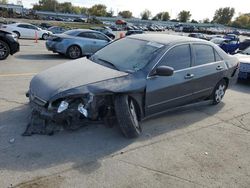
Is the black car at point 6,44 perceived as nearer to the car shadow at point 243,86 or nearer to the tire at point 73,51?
the tire at point 73,51

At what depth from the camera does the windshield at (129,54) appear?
5.03 metres

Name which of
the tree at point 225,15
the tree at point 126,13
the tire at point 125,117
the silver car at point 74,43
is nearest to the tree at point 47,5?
the tree at point 126,13

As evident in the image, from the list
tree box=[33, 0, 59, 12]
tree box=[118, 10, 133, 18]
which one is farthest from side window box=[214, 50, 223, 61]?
tree box=[118, 10, 133, 18]

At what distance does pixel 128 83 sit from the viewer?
15.2 feet

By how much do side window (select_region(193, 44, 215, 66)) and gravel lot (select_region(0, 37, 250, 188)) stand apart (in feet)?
3.79

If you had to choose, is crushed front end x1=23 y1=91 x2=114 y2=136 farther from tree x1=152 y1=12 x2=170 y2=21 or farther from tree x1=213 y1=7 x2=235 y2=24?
tree x1=152 y1=12 x2=170 y2=21

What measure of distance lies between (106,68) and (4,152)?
2.13 metres

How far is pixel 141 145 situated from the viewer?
4406mm

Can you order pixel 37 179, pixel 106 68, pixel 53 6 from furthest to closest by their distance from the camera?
1. pixel 53 6
2. pixel 106 68
3. pixel 37 179

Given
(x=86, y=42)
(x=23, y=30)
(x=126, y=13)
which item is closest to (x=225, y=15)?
(x=126, y=13)

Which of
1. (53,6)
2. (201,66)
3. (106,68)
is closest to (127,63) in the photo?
(106,68)

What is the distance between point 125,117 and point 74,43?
9.02 meters

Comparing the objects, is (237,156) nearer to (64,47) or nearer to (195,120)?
(195,120)

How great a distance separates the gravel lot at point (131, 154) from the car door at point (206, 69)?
635mm
